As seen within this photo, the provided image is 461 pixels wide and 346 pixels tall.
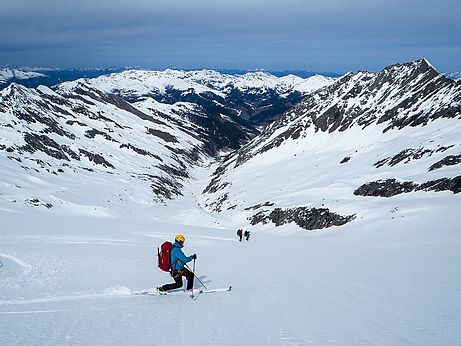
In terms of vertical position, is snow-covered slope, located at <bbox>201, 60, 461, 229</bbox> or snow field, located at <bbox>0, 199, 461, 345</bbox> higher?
snow-covered slope, located at <bbox>201, 60, 461, 229</bbox>

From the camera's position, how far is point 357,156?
8162cm

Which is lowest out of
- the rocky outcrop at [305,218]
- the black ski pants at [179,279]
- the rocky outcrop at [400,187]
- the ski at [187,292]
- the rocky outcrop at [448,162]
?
the ski at [187,292]

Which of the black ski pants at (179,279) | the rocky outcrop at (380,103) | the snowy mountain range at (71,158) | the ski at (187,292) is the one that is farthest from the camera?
the rocky outcrop at (380,103)

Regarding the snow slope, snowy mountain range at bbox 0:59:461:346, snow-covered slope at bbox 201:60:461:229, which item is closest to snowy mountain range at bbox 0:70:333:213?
snowy mountain range at bbox 0:59:461:346

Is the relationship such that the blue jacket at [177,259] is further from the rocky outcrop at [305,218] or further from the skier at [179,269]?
the rocky outcrop at [305,218]

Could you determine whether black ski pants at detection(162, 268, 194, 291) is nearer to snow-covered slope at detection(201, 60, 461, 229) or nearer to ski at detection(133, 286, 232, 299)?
ski at detection(133, 286, 232, 299)

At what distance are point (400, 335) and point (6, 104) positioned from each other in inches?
6209

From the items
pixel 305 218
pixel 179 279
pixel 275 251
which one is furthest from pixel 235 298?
pixel 305 218

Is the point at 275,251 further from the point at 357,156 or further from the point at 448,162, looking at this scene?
the point at 357,156

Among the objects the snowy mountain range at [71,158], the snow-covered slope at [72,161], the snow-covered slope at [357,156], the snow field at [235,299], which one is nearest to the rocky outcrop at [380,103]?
the snow-covered slope at [357,156]

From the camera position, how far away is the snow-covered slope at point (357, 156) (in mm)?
46344

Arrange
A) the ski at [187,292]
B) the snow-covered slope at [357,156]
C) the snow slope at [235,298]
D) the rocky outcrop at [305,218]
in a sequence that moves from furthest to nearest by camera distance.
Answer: the snow-covered slope at [357,156], the rocky outcrop at [305,218], the ski at [187,292], the snow slope at [235,298]

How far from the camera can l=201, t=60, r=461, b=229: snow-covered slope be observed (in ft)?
152

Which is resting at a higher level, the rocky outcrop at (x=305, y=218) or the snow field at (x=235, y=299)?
the rocky outcrop at (x=305, y=218)
